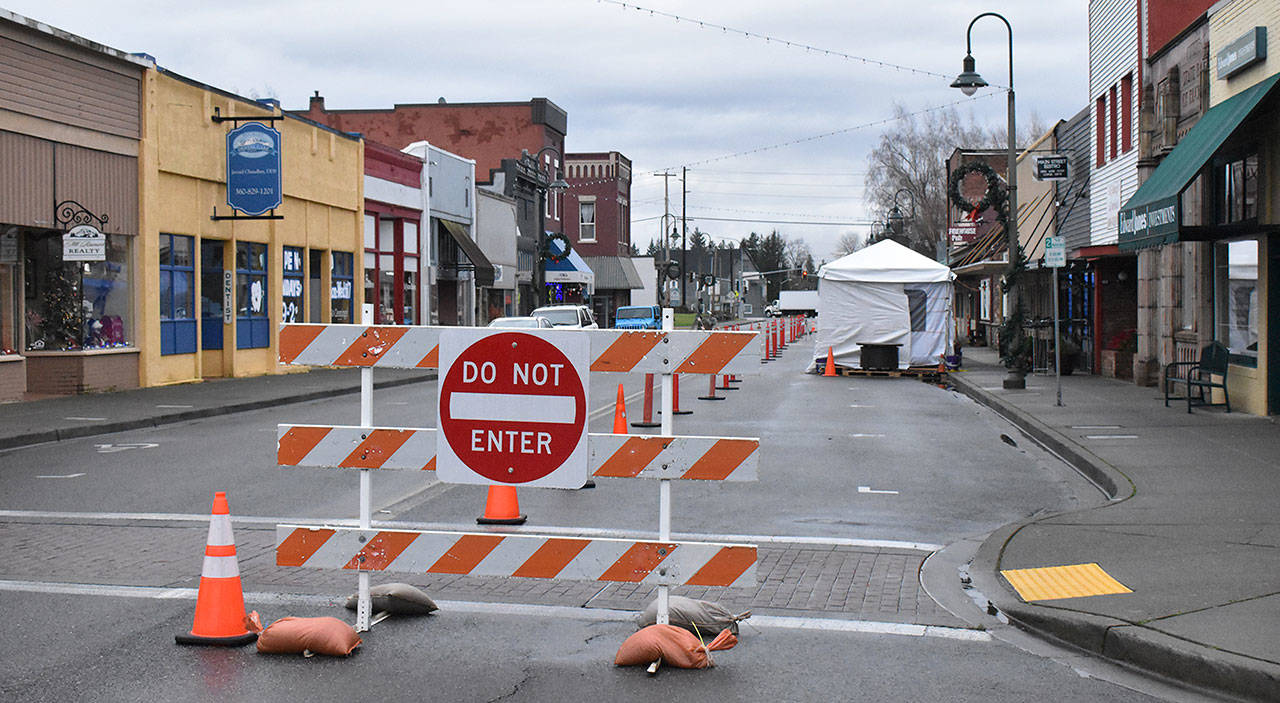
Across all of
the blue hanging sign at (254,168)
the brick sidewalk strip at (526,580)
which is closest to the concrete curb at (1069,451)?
the brick sidewalk strip at (526,580)

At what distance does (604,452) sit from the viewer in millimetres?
6000

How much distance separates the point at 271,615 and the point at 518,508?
11.5ft

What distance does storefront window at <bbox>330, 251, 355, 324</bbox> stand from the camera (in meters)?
33.7

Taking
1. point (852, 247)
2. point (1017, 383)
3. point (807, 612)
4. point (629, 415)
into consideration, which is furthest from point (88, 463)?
point (852, 247)

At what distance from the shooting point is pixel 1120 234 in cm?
1814

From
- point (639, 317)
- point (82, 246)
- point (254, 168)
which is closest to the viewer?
point (82, 246)

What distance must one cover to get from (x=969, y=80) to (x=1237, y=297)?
8155mm

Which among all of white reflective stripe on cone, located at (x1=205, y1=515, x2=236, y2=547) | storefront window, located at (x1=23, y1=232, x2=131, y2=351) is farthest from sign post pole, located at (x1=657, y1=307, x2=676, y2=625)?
storefront window, located at (x1=23, y1=232, x2=131, y2=351)

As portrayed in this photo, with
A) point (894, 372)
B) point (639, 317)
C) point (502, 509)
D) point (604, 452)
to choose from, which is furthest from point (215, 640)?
point (639, 317)

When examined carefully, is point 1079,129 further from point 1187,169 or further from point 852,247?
point 852,247

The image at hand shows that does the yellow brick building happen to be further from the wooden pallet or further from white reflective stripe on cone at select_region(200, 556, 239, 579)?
white reflective stripe on cone at select_region(200, 556, 239, 579)

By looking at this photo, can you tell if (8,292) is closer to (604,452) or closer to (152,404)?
(152,404)

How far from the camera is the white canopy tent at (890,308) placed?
3022 centimetres

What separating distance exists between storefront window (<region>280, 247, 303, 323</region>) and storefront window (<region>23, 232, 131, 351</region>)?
6953mm
